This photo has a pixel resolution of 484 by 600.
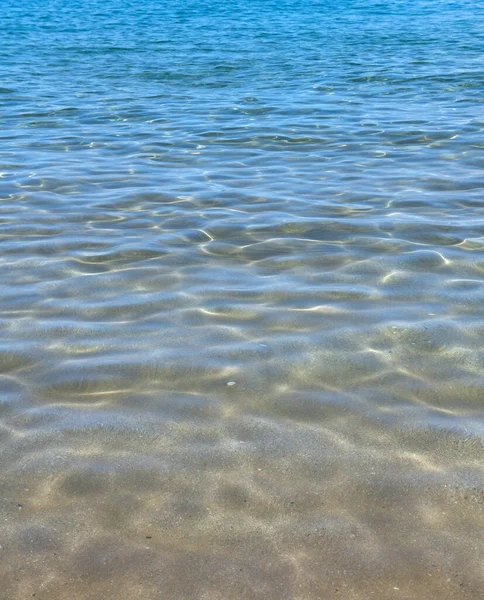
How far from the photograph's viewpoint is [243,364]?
3049 mm

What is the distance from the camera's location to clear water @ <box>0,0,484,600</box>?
201 centimetres

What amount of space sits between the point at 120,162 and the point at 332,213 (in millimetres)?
2652

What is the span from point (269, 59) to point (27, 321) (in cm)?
1145

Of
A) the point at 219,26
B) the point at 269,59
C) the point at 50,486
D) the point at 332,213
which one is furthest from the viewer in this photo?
the point at 219,26

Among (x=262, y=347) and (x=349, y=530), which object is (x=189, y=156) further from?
(x=349, y=530)

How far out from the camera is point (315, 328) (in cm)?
336

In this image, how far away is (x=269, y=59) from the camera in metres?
13.8

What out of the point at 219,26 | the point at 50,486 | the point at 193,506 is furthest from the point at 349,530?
the point at 219,26

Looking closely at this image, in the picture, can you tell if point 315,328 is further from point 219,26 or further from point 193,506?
point 219,26

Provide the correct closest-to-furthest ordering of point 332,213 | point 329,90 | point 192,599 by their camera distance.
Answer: point 192,599, point 332,213, point 329,90

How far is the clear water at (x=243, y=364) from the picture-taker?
79.0 inches

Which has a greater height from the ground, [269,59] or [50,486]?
[50,486]

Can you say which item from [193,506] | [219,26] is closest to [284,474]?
[193,506]

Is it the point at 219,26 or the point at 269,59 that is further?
the point at 219,26
